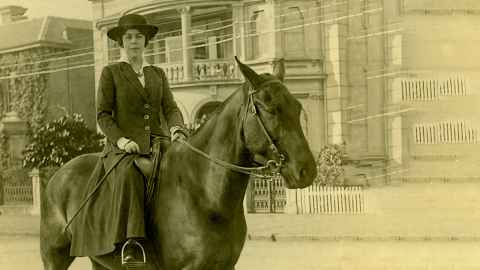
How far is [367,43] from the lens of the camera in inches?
566

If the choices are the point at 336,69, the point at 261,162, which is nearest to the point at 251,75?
the point at 261,162

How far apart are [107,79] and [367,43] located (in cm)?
1031

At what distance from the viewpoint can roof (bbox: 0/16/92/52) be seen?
19703 millimetres

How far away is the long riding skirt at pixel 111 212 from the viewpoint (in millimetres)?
4266

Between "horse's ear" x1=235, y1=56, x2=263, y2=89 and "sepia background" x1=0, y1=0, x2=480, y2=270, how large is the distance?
5.15m

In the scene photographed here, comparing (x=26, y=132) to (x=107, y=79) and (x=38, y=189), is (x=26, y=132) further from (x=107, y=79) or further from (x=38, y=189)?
(x=107, y=79)

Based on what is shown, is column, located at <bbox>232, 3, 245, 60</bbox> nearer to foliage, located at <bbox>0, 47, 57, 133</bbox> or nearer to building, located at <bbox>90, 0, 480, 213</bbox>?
building, located at <bbox>90, 0, 480, 213</bbox>

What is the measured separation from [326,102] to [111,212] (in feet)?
34.9

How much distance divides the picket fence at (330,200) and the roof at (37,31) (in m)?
8.58

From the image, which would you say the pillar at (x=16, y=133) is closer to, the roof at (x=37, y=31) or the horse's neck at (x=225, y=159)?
the roof at (x=37, y=31)

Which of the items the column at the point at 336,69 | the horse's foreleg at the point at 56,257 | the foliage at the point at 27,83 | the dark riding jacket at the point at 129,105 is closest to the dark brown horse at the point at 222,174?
the dark riding jacket at the point at 129,105

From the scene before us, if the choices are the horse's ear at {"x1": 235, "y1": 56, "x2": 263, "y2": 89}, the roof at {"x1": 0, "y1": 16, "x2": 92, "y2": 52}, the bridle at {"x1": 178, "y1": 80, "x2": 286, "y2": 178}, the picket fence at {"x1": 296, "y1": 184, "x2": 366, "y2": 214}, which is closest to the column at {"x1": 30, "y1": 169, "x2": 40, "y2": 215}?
the roof at {"x1": 0, "y1": 16, "x2": 92, "y2": 52}

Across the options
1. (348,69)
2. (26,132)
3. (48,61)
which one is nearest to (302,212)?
(348,69)

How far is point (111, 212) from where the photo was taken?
4.45 metres
